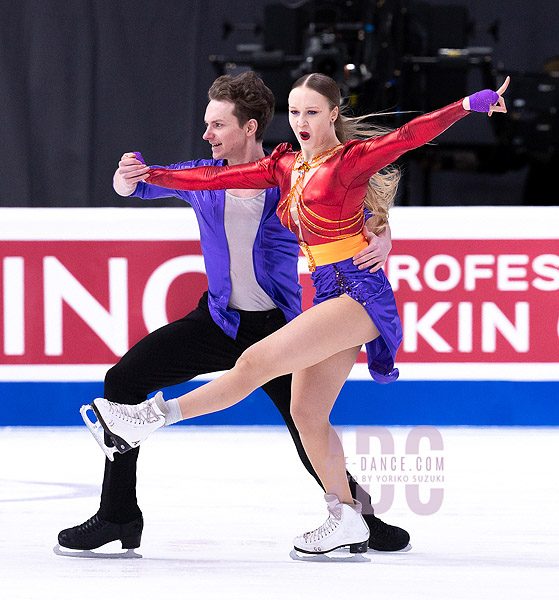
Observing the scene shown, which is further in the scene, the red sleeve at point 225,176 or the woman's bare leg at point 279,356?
the red sleeve at point 225,176

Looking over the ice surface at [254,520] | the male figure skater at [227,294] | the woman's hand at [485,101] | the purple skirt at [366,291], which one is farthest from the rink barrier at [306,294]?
the woman's hand at [485,101]

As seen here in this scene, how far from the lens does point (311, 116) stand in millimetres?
2396

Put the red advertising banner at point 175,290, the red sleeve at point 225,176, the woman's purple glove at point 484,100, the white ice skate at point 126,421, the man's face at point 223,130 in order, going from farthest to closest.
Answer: the red advertising banner at point 175,290 → the man's face at point 223,130 → the red sleeve at point 225,176 → the white ice skate at point 126,421 → the woman's purple glove at point 484,100

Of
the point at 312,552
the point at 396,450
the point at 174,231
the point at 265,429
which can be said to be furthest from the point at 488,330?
the point at 312,552

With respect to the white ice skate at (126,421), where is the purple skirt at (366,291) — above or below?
above

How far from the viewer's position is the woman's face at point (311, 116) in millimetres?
2393

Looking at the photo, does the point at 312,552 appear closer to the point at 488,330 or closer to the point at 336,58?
the point at 488,330

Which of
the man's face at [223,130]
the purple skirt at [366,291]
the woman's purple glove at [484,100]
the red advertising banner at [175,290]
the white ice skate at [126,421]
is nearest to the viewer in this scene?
the woman's purple glove at [484,100]

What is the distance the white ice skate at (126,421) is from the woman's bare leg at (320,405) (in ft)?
1.18

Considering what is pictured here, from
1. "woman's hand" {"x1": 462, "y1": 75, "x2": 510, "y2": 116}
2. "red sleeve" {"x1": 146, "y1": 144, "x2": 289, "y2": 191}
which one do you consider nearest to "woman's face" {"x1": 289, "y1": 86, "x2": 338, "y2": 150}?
"red sleeve" {"x1": 146, "y1": 144, "x2": 289, "y2": 191}

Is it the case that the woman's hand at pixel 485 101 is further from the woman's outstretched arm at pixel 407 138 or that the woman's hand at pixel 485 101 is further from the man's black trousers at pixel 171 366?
the man's black trousers at pixel 171 366

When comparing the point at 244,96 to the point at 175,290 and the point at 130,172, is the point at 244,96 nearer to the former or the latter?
the point at 130,172

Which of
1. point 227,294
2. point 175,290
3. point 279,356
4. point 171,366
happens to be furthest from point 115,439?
point 175,290

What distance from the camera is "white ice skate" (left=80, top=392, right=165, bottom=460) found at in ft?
7.43
